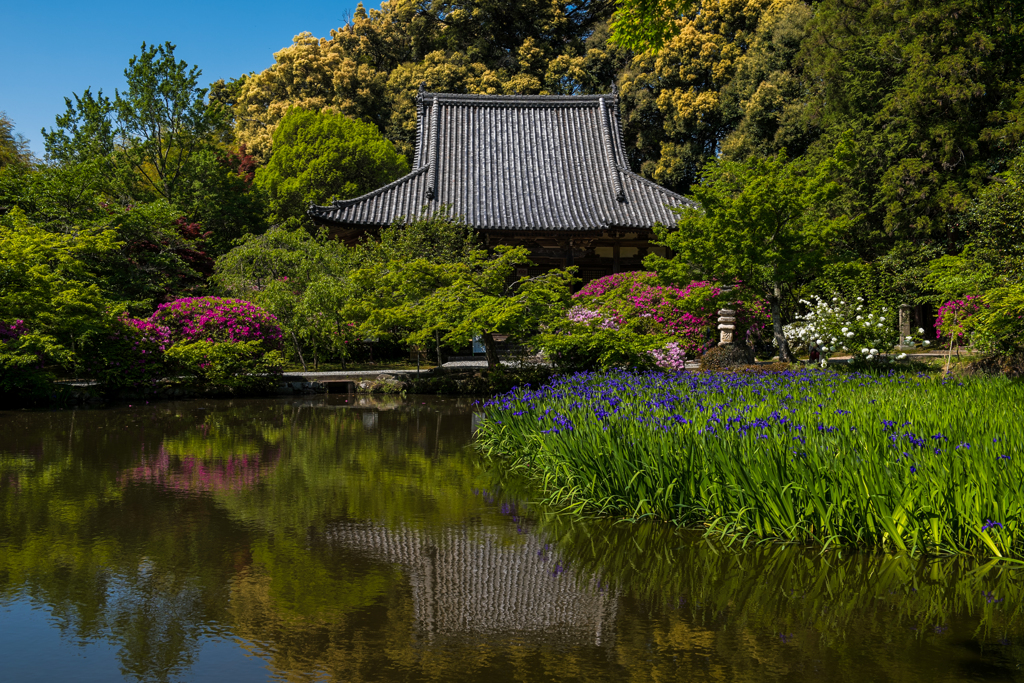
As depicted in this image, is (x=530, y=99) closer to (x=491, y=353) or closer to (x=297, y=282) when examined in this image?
(x=297, y=282)

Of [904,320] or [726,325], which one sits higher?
[904,320]

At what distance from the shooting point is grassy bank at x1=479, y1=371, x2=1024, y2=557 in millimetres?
4363

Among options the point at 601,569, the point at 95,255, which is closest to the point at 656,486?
the point at 601,569

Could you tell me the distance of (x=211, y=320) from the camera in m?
14.0

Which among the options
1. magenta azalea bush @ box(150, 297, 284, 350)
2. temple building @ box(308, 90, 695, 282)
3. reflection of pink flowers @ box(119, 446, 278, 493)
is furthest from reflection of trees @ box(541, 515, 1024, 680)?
temple building @ box(308, 90, 695, 282)

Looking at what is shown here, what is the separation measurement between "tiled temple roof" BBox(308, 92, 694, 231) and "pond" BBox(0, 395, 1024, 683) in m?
14.2

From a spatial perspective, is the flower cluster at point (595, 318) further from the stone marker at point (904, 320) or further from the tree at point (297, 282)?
the stone marker at point (904, 320)

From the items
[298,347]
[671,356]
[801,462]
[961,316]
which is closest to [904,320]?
[961,316]

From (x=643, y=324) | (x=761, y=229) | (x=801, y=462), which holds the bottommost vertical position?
(x=801, y=462)

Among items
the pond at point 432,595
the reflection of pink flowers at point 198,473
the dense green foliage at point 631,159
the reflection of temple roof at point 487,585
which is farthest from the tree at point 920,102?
the reflection of pink flowers at point 198,473

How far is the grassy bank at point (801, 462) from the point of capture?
4.36m

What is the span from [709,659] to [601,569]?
1.30m

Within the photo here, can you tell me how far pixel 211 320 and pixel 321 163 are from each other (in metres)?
15.7

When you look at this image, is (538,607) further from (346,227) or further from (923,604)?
(346,227)
